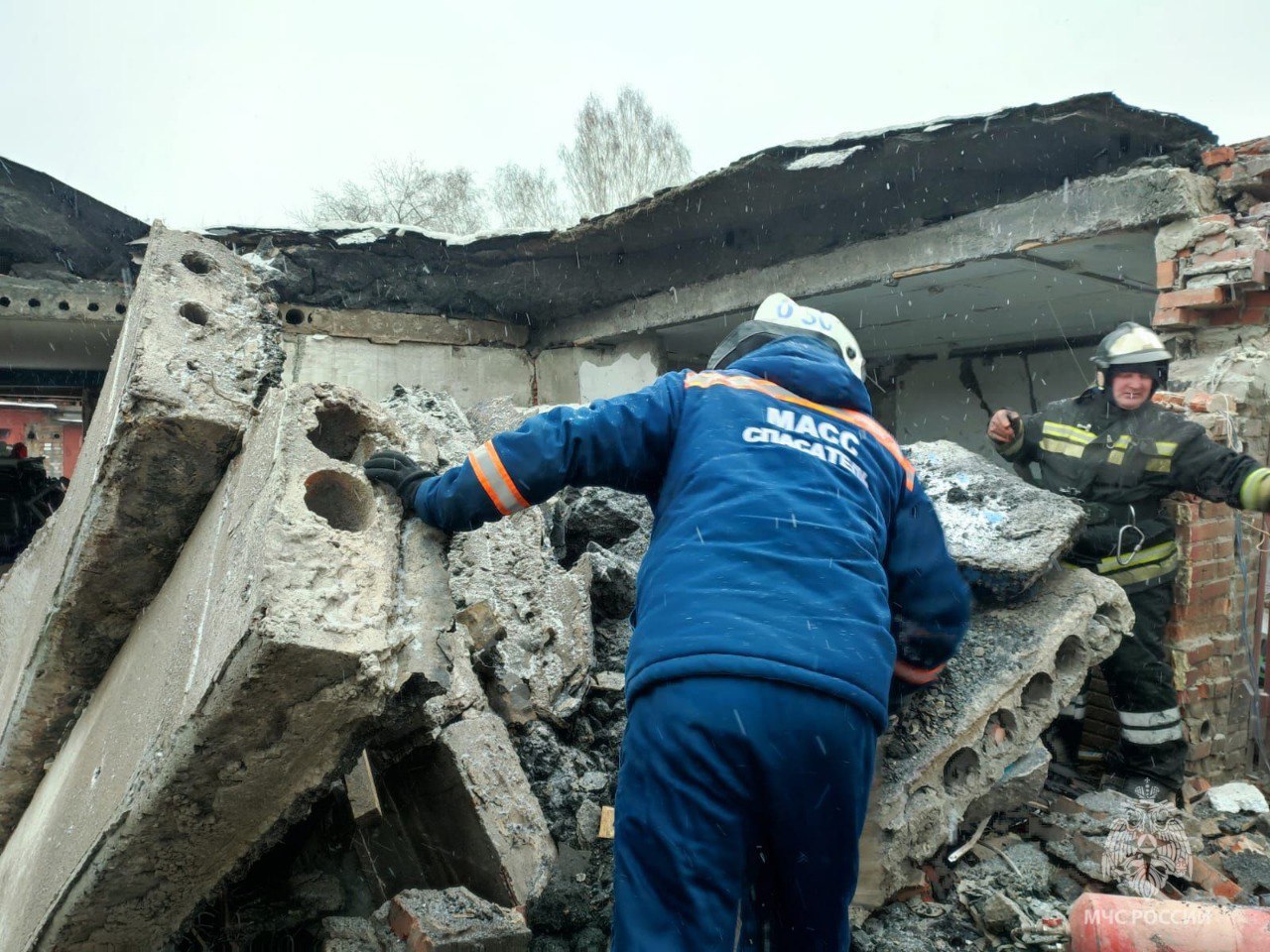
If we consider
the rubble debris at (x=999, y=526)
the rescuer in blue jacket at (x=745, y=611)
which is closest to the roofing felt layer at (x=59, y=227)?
the rescuer in blue jacket at (x=745, y=611)

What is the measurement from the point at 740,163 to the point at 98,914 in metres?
4.73

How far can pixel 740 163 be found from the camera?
5.23 m

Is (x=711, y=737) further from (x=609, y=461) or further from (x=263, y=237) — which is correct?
(x=263, y=237)

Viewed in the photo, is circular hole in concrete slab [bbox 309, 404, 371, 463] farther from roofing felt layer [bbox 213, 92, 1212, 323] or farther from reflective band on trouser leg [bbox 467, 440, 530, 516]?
roofing felt layer [bbox 213, 92, 1212, 323]

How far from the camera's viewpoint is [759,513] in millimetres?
1881

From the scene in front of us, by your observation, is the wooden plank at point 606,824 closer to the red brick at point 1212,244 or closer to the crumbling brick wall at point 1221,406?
the crumbling brick wall at point 1221,406

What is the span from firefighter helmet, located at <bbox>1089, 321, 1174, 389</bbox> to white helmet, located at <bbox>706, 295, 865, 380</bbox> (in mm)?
1880

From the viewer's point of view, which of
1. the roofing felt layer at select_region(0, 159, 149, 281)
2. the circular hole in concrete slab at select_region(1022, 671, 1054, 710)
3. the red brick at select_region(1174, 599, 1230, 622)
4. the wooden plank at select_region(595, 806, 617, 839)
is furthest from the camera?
the roofing felt layer at select_region(0, 159, 149, 281)

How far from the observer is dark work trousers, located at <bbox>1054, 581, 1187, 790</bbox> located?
3758 mm

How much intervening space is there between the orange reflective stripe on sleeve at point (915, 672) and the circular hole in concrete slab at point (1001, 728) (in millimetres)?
639

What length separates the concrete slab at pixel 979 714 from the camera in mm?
2648

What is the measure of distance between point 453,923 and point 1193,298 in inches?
165

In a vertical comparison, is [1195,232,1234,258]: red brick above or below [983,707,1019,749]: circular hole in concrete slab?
above

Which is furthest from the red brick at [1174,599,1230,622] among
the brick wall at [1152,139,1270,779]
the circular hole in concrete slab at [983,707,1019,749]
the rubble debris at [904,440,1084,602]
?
the circular hole in concrete slab at [983,707,1019,749]
